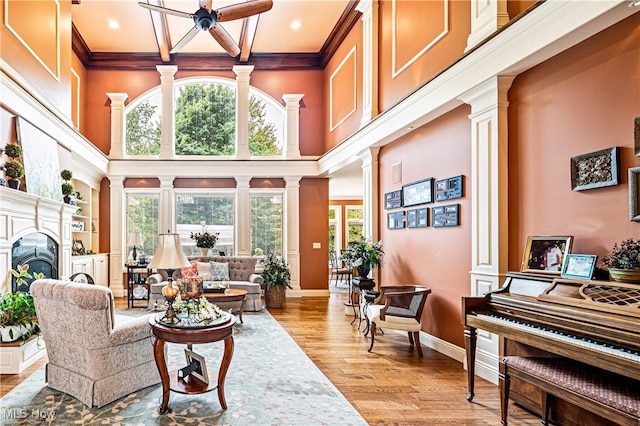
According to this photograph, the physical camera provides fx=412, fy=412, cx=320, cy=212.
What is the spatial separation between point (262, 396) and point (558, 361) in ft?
6.98

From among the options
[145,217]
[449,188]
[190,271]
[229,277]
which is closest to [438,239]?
[449,188]

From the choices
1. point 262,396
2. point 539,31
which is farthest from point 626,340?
point 262,396

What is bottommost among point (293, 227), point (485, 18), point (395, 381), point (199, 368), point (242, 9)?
point (395, 381)

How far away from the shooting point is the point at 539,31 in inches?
116

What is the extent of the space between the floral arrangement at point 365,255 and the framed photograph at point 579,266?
10.1ft

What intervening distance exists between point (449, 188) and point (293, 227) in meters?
5.06

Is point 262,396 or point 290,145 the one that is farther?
point 290,145

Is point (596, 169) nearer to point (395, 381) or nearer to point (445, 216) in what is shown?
point (445, 216)

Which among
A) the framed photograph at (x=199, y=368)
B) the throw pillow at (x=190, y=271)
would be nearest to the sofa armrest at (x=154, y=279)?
the throw pillow at (x=190, y=271)

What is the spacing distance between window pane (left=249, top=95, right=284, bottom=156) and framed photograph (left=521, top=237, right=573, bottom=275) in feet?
21.9

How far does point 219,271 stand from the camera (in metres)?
7.18

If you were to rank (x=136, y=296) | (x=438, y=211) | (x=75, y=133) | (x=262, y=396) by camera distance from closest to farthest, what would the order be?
(x=262, y=396) < (x=438, y=211) < (x=75, y=133) < (x=136, y=296)

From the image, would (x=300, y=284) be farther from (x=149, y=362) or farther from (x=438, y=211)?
(x=149, y=362)

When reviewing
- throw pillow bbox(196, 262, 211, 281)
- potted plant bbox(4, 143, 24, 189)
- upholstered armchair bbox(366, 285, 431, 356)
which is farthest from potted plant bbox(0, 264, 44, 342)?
upholstered armchair bbox(366, 285, 431, 356)
